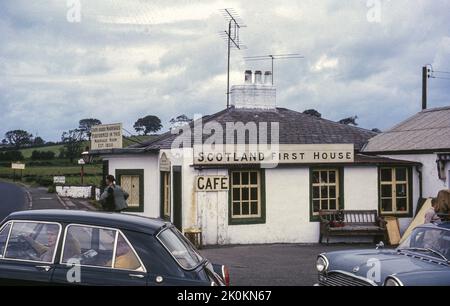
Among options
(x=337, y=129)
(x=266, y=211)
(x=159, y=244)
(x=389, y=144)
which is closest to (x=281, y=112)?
(x=337, y=129)

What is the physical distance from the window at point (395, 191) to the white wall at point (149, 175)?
6886mm

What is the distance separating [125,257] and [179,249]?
65 centimetres

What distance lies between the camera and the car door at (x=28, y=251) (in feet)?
19.9

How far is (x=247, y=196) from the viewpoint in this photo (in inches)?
637

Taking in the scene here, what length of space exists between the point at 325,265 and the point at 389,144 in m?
12.4

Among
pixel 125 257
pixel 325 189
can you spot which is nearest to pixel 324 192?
pixel 325 189

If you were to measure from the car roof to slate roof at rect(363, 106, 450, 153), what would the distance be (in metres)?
12.4

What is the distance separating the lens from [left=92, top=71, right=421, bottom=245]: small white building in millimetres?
15703

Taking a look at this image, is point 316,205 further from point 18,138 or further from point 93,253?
point 18,138

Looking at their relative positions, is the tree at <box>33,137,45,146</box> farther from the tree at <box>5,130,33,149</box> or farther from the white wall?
the white wall

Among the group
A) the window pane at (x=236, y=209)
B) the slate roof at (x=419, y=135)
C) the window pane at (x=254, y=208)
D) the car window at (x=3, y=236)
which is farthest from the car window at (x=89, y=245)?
the slate roof at (x=419, y=135)

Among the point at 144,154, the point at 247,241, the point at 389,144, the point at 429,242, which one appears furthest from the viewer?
the point at 389,144
